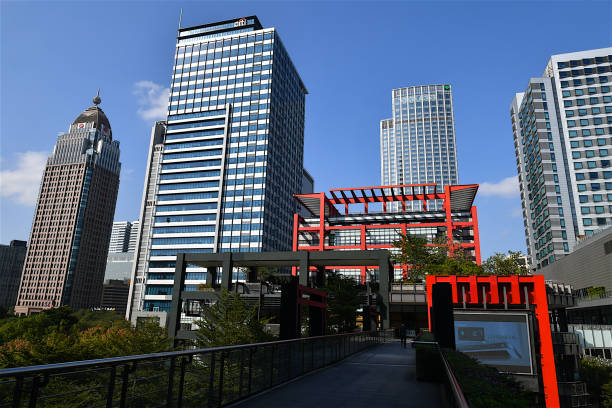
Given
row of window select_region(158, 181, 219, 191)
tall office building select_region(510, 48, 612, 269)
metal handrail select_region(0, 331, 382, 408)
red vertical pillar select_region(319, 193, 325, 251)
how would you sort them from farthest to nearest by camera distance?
row of window select_region(158, 181, 219, 191) → red vertical pillar select_region(319, 193, 325, 251) → tall office building select_region(510, 48, 612, 269) → metal handrail select_region(0, 331, 382, 408)

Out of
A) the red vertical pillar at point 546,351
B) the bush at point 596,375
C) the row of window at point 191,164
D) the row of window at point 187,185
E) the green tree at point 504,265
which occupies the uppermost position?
the row of window at point 191,164

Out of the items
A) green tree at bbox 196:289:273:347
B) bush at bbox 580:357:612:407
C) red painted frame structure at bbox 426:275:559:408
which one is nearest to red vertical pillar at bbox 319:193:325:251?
red painted frame structure at bbox 426:275:559:408

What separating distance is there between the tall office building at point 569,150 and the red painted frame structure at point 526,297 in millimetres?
60996

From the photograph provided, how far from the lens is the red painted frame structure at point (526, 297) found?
3303cm

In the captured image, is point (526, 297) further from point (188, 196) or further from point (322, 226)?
point (188, 196)

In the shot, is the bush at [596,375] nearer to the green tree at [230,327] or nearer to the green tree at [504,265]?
the green tree at [504,265]

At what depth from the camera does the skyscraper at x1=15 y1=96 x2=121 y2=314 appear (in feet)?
579

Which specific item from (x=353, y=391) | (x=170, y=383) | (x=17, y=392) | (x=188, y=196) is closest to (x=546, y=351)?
(x=353, y=391)

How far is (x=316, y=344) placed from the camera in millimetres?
15641

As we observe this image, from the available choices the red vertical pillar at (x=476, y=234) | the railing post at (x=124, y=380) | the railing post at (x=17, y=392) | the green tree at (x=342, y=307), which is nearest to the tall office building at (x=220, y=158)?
the red vertical pillar at (x=476, y=234)

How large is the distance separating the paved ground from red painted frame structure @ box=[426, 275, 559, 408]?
16.8 metres

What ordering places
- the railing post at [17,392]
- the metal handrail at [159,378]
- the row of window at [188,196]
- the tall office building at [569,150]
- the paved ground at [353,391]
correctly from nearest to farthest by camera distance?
the railing post at [17,392] < the metal handrail at [159,378] < the paved ground at [353,391] < the tall office building at [569,150] < the row of window at [188,196]

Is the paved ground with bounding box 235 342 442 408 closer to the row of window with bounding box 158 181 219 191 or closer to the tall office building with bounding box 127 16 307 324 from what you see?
the tall office building with bounding box 127 16 307 324

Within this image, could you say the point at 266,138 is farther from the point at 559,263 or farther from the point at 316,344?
the point at 316,344
